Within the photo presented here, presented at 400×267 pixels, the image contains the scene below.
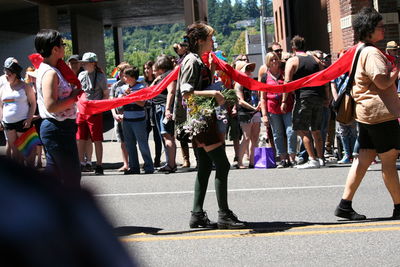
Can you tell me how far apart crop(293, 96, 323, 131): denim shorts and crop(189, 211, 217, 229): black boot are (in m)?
4.47

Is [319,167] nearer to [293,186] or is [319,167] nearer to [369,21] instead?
[293,186]

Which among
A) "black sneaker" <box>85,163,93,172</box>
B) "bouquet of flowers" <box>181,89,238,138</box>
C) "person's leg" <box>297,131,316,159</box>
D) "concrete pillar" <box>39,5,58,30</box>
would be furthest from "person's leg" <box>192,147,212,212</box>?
"concrete pillar" <box>39,5,58,30</box>

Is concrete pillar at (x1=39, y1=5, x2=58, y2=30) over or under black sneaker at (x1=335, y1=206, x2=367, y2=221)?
over

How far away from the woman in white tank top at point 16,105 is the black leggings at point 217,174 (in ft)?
17.3

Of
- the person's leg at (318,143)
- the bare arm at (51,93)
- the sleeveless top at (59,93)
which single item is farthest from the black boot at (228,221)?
the person's leg at (318,143)

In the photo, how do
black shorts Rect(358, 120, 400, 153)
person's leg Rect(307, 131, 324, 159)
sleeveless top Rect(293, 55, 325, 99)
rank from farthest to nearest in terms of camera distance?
person's leg Rect(307, 131, 324, 159)
sleeveless top Rect(293, 55, 325, 99)
black shorts Rect(358, 120, 400, 153)

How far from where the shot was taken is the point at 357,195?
848 centimetres

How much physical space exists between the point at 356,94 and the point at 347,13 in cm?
1116

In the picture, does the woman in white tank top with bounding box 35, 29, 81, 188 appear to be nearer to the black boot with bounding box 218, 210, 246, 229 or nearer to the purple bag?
the black boot with bounding box 218, 210, 246, 229

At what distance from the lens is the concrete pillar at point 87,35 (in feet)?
101

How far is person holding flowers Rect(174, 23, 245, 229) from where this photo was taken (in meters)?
6.71

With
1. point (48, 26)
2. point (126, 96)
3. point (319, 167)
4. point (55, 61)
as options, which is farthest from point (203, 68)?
point (48, 26)

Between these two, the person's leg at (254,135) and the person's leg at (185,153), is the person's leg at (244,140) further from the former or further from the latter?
the person's leg at (185,153)

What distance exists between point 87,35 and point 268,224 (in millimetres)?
26835
